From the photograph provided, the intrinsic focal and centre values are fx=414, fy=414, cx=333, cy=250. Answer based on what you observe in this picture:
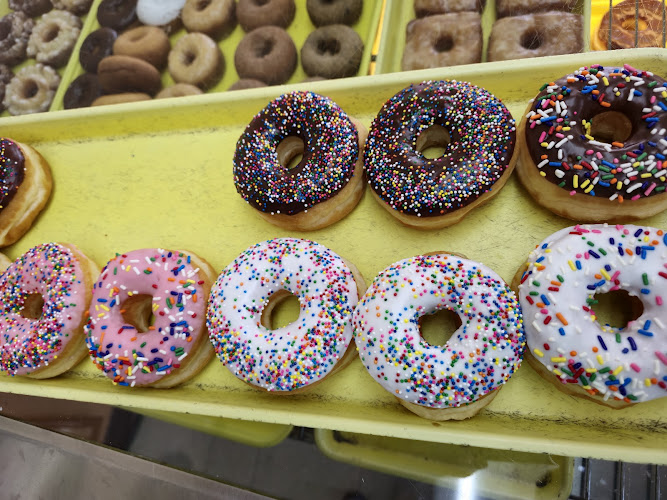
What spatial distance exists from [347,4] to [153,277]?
68.6 inches

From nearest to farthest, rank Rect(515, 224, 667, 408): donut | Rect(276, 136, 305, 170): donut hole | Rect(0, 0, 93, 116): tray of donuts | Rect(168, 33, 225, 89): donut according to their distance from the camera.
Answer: Rect(515, 224, 667, 408): donut
Rect(276, 136, 305, 170): donut hole
Rect(168, 33, 225, 89): donut
Rect(0, 0, 93, 116): tray of donuts

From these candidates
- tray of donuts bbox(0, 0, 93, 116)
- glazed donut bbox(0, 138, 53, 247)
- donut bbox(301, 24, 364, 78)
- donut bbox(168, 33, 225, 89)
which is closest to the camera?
glazed donut bbox(0, 138, 53, 247)

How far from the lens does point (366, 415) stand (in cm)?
132

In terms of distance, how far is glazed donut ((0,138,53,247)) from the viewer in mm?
1823

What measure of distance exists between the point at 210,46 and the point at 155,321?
1.67 m

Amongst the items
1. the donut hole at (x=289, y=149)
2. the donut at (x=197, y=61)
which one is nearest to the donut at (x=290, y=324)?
the donut hole at (x=289, y=149)

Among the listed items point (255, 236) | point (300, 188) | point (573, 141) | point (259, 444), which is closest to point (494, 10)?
point (573, 141)

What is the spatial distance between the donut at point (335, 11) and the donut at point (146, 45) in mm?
911

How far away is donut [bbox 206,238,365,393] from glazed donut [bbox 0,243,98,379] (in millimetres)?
582

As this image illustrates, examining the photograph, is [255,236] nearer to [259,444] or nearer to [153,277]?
[153,277]

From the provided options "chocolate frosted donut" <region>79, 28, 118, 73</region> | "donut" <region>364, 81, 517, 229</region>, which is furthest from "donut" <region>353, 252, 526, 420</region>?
"chocolate frosted donut" <region>79, 28, 118, 73</region>

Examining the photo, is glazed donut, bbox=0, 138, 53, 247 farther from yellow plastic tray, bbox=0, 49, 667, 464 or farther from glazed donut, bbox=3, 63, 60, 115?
glazed donut, bbox=3, 63, 60, 115

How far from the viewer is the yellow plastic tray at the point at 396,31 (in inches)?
79.9

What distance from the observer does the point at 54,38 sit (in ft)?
8.87
